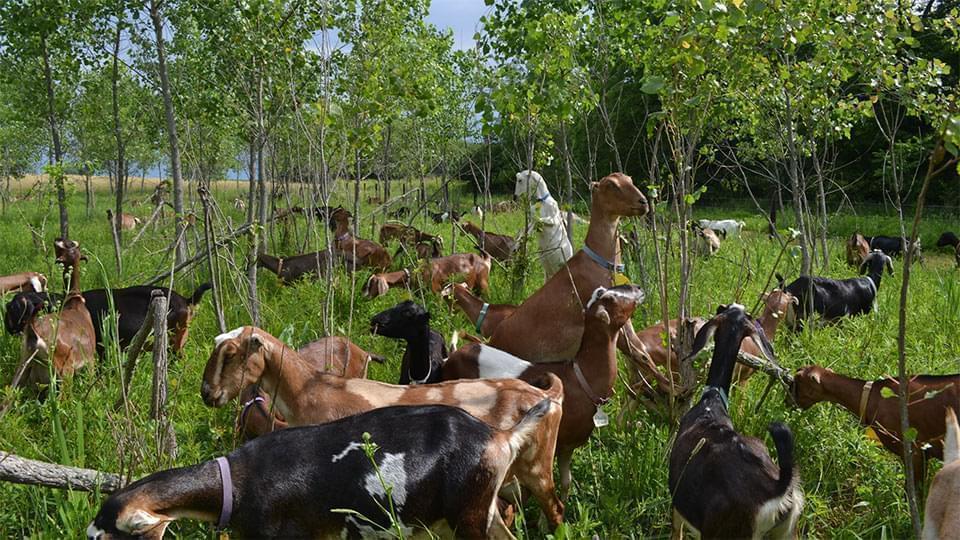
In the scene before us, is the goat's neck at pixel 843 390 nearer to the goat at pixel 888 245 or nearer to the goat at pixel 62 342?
the goat at pixel 62 342

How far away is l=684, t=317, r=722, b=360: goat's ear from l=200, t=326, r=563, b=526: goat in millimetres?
872

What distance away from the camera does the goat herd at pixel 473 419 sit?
9.94 feet

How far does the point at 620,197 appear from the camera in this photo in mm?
5863

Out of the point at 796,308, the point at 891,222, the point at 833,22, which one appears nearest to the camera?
the point at 833,22

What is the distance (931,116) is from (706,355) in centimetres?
252

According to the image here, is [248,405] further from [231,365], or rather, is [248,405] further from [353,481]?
[353,481]

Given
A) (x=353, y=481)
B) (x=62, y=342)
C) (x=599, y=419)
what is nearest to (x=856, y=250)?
(x=599, y=419)

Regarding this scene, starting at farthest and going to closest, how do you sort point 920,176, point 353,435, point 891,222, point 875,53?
point 920,176 → point 891,222 → point 875,53 → point 353,435

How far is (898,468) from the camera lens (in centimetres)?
435

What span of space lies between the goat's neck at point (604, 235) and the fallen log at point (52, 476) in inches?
150

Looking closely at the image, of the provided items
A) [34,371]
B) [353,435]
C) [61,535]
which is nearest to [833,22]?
[353,435]

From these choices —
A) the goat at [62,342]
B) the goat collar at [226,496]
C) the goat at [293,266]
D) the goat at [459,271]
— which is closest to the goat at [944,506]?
the goat collar at [226,496]

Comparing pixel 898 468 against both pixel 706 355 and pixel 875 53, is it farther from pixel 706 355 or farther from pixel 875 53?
pixel 875 53

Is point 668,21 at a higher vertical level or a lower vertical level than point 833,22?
lower
